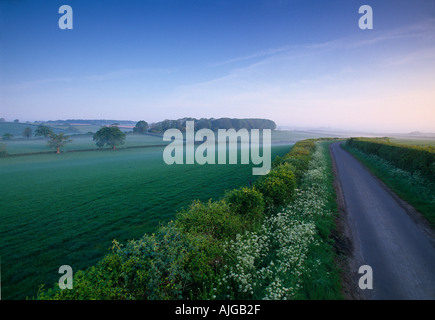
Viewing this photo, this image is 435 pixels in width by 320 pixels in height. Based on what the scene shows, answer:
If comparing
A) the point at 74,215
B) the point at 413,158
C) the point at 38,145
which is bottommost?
the point at 74,215

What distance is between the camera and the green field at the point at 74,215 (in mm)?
8195

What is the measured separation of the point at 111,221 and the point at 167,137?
87.3 m

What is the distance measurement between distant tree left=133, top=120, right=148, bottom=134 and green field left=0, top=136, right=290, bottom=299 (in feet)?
301

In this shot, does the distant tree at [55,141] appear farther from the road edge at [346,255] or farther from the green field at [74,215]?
the road edge at [346,255]

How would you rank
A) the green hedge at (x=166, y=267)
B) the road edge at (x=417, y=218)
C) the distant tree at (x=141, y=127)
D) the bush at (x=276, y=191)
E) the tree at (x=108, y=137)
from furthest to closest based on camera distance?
the distant tree at (x=141, y=127) → the tree at (x=108, y=137) → the bush at (x=276, y=191) → the road edge at (x=417, y=218) → the green hedge at (x=166, y=267)

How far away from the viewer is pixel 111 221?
1222cm

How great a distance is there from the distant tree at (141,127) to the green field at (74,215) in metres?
91.8

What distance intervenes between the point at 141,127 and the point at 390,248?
120648 mm

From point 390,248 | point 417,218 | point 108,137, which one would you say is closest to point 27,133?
point 108,137

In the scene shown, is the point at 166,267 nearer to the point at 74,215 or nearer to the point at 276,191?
the point at 276,191

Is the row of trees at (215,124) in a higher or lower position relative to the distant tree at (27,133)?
higher

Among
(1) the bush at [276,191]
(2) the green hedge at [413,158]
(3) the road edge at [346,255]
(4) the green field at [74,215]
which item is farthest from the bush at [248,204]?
(2) the green hedge at [413,158]

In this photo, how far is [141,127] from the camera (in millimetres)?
111625

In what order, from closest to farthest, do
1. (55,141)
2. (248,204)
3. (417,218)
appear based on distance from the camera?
(248,204), (417,218), (55,141)
